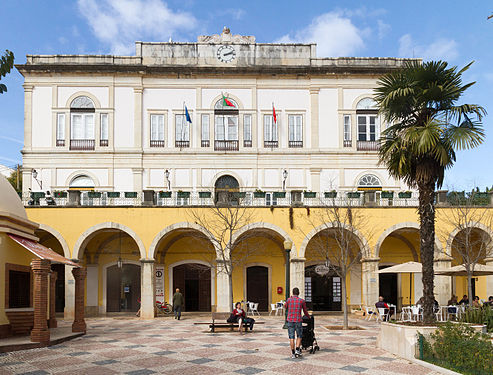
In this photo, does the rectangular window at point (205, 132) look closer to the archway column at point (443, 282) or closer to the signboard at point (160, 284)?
the signboard at point (160, 284)

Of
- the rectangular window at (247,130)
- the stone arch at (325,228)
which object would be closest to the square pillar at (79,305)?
the stone arch at (325,228)

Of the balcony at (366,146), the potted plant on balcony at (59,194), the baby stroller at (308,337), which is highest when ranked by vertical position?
the balcony at (366,146)

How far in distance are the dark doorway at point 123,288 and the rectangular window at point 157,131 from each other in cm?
695

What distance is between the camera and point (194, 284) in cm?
2914

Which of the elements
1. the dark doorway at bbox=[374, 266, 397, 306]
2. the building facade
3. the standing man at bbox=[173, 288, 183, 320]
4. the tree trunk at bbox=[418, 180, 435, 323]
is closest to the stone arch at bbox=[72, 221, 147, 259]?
the building facade

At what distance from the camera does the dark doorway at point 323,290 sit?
29.0m

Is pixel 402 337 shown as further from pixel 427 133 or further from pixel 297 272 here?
pixel 297 272

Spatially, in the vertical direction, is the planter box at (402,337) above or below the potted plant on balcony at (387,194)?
below

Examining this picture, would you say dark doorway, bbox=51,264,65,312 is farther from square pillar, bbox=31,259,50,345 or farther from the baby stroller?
the baby stroller

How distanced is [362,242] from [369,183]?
5.61 meters

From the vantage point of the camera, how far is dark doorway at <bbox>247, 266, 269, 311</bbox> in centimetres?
2897

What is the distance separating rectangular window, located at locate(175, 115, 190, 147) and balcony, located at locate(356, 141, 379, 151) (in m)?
9.71

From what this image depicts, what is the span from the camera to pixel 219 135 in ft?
99.7

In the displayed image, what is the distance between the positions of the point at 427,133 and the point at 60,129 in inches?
884
